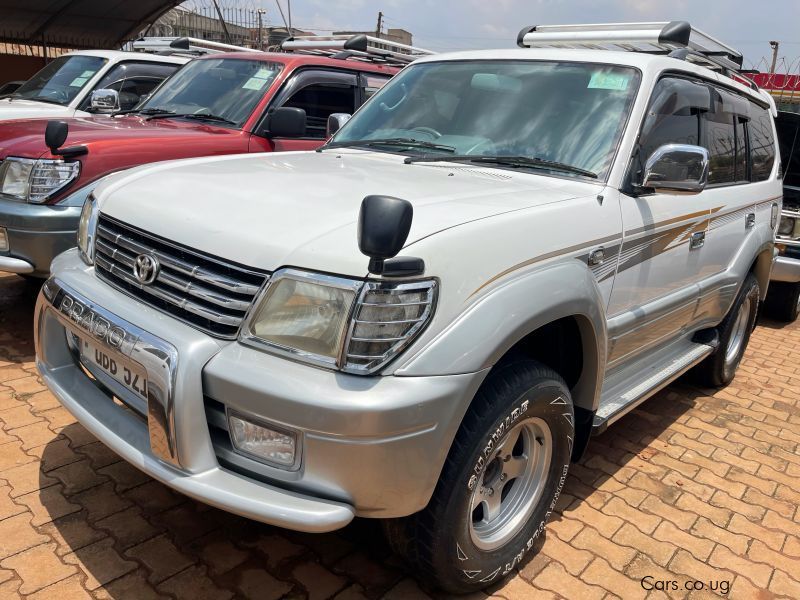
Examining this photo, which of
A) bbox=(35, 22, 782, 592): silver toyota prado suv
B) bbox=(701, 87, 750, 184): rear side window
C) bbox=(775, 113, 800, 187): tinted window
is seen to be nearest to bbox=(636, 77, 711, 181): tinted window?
bbox=(35, 22, 782, 592): silver toyota prado suv

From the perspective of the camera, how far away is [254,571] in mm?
2533

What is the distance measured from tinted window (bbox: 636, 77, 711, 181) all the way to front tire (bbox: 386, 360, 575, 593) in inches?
47.3

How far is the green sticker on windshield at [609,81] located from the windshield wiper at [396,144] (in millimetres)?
713

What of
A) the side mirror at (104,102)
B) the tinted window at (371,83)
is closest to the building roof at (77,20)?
the side mirror at (104,102)

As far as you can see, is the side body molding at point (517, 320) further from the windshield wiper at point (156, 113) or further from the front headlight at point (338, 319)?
the windshield wiper at point (156, 113)

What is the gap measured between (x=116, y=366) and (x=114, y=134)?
9.37ft

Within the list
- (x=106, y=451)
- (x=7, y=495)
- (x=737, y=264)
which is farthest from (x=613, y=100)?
(x=7, y=495)

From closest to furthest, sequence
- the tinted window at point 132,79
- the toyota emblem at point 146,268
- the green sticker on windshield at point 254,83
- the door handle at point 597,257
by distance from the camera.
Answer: the toyota emblem at point 146,268, the door handle at point 597,257, the green sticker on windshield at point 254,83, the tinted window at point 132,79

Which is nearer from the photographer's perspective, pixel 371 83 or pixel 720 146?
pixel 720 146

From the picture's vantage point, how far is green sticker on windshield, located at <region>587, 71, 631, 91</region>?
10.2 ft

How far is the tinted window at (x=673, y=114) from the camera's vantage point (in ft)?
10.2

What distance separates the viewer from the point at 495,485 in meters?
2.53

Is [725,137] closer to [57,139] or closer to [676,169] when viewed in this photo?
[676,169]

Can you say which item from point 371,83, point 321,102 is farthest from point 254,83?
point 371,83
